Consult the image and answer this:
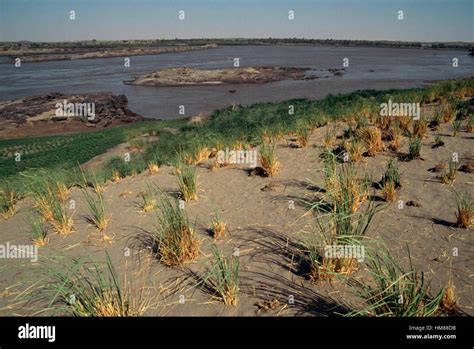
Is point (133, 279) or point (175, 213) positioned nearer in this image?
point (133, 279)

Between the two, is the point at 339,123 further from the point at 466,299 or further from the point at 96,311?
the point at 96,311

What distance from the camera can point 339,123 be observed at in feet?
32.6

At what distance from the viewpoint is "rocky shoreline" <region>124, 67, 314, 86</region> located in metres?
41.2

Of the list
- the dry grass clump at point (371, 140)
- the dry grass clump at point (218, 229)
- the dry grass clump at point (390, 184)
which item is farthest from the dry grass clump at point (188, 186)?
the dry grass clump at point (371, 140)

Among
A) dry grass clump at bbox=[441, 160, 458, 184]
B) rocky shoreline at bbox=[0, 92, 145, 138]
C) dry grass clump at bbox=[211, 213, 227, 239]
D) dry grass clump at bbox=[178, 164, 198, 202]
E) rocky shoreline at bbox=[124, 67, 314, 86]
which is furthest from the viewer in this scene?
rocky shoreline at bbox=[124, 67, 314, 86]

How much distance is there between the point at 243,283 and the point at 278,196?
228 centimetres

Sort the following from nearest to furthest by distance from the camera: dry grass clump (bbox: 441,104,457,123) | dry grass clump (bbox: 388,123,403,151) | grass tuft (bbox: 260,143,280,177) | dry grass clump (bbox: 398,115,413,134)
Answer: grass tuft (bbox: 260,143,280,177) < dry grass clump (bbox: 388,123,403,151) < dry grass clump (bbox: 398,115,413,134) < dry grass clump (bbox: 441,104,457,123)

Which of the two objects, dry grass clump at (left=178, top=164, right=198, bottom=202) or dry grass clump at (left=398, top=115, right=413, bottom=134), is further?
dry grass clump at (left=398, top=115, right=413, bottom=134)

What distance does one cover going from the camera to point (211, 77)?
43.5 m
